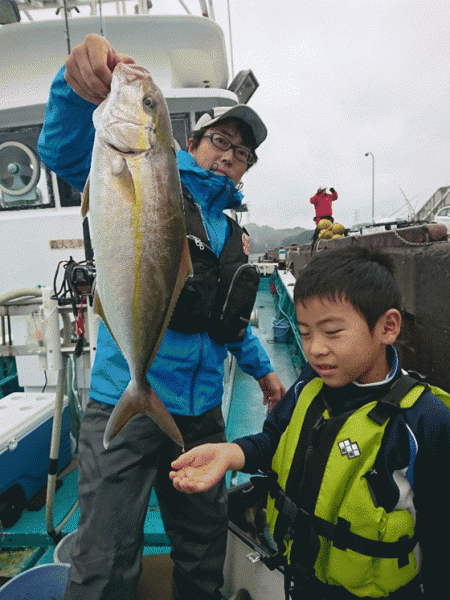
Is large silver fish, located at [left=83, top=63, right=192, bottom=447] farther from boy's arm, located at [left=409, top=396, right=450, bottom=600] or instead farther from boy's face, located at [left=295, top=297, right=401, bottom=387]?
boy's arm, located at [left=409, top=396, right=450, bottom=600]

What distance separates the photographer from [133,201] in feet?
4.06

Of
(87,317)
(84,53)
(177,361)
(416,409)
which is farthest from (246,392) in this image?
(84,53)

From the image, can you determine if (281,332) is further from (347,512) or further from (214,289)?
(347,512)

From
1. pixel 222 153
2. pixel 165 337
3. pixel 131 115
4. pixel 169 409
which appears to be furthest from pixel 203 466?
pixel 222 153

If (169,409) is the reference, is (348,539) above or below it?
below

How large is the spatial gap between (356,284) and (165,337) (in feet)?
3.19

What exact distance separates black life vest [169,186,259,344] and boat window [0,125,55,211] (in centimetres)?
428

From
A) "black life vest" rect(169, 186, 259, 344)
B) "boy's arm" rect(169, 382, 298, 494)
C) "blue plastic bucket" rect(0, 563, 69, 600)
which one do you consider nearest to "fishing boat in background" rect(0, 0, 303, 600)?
"blue plastic bucket" rect(0, 563, 69, 600)

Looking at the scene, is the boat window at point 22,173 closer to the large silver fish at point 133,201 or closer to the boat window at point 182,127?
the boat window at point 182,127

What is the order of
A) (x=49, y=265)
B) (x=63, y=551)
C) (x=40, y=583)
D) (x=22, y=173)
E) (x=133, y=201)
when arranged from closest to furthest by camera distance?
(x=133, y=201) → (x=40, y=583) → (x=63, y=551) → (x=22, y=173) → (x=49, y=265)

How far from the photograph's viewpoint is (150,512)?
317 centimetres

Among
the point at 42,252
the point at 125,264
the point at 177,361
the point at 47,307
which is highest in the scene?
the point at 42,252

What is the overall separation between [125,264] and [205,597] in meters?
1.88

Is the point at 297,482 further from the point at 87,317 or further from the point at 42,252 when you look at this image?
the point at 42,252
